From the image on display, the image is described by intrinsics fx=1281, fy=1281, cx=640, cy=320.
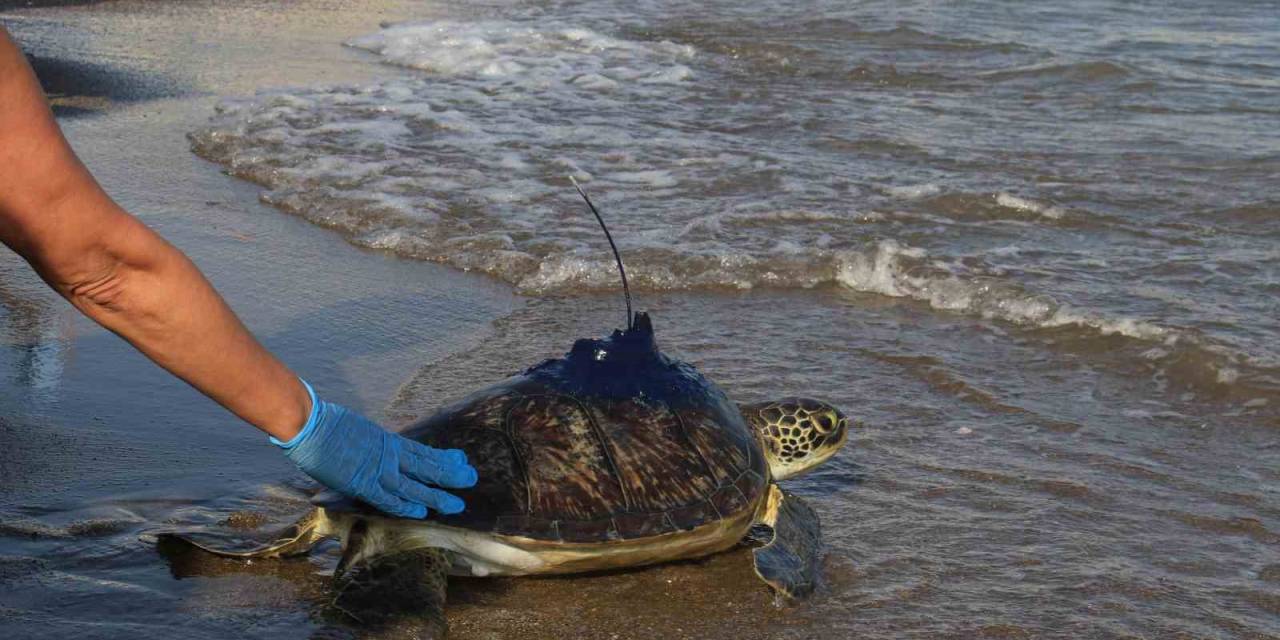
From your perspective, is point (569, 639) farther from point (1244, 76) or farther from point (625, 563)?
point (1244, 76)

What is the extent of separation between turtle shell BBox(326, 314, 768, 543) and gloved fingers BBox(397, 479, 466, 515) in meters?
0.05

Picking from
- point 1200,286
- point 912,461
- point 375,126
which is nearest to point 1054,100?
point 1200,286

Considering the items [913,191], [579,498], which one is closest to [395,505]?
[579,498]

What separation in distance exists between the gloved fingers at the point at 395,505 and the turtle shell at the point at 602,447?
83 millimetres

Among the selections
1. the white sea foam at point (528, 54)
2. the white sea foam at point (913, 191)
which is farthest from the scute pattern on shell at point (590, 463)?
the white sea foam at point (528, 54)

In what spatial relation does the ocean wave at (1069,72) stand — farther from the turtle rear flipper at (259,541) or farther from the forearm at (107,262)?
the forearm at (107,262)

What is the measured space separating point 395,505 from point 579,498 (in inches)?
17.9

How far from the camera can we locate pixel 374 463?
8.60 feet

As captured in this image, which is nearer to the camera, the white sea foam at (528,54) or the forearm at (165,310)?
the forearm at (165,310)

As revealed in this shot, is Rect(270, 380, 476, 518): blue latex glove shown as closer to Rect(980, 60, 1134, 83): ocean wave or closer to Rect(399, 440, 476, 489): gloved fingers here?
Rect(399, 440, 476, 489): gloved fingers

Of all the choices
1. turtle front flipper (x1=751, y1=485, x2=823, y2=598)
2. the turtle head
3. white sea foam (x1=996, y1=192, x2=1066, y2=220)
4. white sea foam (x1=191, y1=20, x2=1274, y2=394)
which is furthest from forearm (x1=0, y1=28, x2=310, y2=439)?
white sea foam (x1=996, y1=192, x2=1066, y2=220)

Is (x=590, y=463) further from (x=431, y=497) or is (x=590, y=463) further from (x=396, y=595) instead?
(x=396, y=595)

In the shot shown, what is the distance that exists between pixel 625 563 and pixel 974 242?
3.37 m

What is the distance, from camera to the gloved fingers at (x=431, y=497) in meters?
2.74
